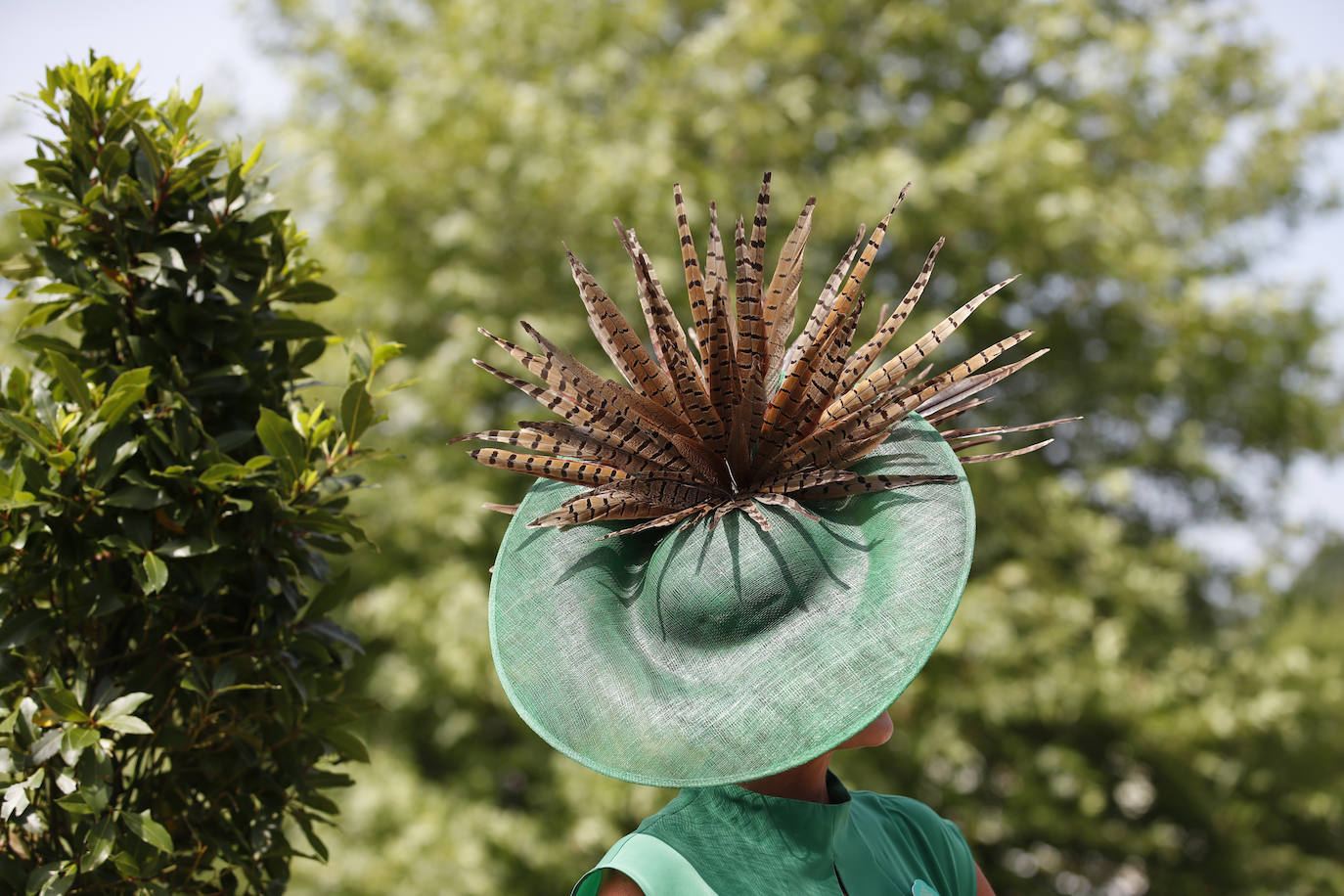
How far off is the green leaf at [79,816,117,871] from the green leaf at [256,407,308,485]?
547 mm

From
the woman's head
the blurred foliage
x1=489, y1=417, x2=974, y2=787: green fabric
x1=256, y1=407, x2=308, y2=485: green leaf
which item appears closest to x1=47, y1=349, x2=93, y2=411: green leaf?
the blurred foliage

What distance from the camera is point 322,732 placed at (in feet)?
6.02

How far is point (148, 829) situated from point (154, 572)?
361 millimetres

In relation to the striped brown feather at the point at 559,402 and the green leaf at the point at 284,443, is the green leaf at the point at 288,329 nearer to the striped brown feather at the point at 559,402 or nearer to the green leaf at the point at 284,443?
the green leaf at the point at 284,443

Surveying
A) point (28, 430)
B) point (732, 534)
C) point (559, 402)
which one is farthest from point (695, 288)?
point (28, 430)

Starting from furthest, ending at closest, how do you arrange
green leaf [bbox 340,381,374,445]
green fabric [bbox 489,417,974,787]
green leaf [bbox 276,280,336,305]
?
green leaf [bbox 276,280,336,305]
green leaf [bbox 340,381,374,445]
green fabric [bbox 489,417,974,787]

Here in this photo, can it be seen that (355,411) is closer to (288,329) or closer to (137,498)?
(288,329)

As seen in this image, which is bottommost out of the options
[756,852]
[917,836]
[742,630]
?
[917,836]

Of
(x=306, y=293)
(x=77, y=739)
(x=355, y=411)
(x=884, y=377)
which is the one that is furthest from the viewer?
Result: (x=306, y=293)

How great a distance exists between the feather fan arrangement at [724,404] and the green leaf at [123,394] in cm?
53

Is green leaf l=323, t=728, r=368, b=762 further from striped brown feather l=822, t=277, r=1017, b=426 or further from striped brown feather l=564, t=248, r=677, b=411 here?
Answer: striped brown feather l=822, t=277, r=1017, b=426

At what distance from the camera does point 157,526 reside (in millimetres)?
1679

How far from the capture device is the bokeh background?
5.71m

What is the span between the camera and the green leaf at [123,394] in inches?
61.0
